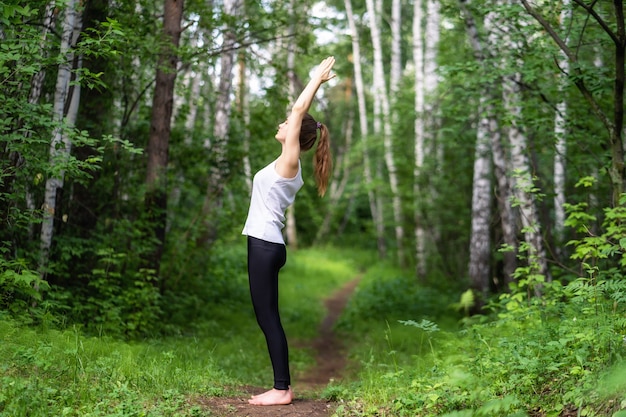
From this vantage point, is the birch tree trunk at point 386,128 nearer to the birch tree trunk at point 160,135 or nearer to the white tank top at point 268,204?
the birch tree trunk at point 160,135

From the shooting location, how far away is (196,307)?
1023 centimetres

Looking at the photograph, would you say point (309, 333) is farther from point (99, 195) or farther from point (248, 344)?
point (99, 195)

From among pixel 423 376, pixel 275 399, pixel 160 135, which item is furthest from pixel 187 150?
pixel 423 376

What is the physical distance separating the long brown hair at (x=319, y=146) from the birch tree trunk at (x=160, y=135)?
4.02 m

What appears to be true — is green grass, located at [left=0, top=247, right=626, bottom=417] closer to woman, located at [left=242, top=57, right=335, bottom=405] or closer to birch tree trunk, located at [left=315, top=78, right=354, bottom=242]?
woman, located at [left=242, top=57, right=335, bottom=405]

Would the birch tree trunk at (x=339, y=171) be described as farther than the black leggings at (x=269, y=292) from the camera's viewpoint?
Yes

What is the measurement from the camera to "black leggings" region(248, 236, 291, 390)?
4758 mm

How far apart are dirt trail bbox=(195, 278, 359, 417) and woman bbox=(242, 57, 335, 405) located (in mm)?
160

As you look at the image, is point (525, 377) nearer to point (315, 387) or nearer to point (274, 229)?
point (274, 229)

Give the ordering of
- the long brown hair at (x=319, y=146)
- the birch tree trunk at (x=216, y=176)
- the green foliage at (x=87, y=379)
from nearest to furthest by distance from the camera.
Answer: the green foliage at (x=87, y=379), the long brown hair at (x=319, y=146), the birch tree trunk at (x=216, y=176)

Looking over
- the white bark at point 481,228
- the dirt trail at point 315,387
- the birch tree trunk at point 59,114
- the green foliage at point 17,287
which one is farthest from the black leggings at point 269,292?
the white bark at point 481,228

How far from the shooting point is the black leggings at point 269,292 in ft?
15.6

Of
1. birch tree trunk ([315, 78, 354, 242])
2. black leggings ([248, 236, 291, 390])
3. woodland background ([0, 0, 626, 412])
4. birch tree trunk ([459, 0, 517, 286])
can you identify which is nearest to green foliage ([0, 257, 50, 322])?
woodland background ([0, 0, 626, 412])

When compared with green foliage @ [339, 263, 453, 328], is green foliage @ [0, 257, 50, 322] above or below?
above
